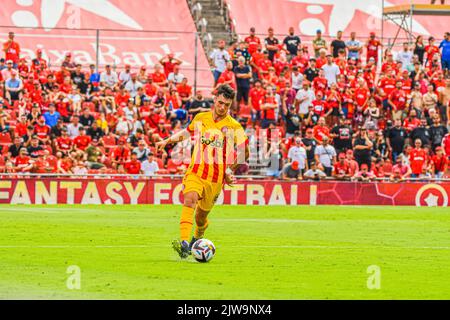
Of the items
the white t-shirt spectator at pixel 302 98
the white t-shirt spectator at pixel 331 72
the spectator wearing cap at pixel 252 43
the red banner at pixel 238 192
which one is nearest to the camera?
the red banner at pixel 238 192

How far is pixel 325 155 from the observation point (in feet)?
99.6

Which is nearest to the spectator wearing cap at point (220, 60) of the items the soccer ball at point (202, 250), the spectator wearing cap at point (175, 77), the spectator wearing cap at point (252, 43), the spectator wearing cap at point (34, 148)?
the spectator wearing cap at point (252, 43)

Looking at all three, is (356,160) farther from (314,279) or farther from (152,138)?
(314,279)

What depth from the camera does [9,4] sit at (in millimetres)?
37625

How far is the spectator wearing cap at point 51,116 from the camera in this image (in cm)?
3066

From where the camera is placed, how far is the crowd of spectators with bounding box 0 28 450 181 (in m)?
29.9

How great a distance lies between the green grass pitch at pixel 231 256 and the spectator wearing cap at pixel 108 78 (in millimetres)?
8857

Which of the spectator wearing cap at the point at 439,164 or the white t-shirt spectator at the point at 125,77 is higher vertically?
the white t-shirt spectator at the point at 125,77

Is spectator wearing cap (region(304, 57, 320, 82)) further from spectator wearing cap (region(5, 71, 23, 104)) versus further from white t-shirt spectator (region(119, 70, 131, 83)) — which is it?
spectator wearing cap (region(5, 71, 23, 104))

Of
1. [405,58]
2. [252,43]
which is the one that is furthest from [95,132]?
[405,58]

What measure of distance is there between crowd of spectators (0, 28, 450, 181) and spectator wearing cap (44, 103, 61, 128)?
0.03 m

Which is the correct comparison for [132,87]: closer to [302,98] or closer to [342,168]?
[302,98]

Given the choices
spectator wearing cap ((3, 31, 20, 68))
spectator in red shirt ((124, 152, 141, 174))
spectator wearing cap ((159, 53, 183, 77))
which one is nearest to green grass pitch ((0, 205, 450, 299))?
spectator in red shirt ((124, 152, 141, 174))

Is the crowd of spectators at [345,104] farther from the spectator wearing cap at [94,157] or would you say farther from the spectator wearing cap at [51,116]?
the spectator wearing cap at [51,116]
